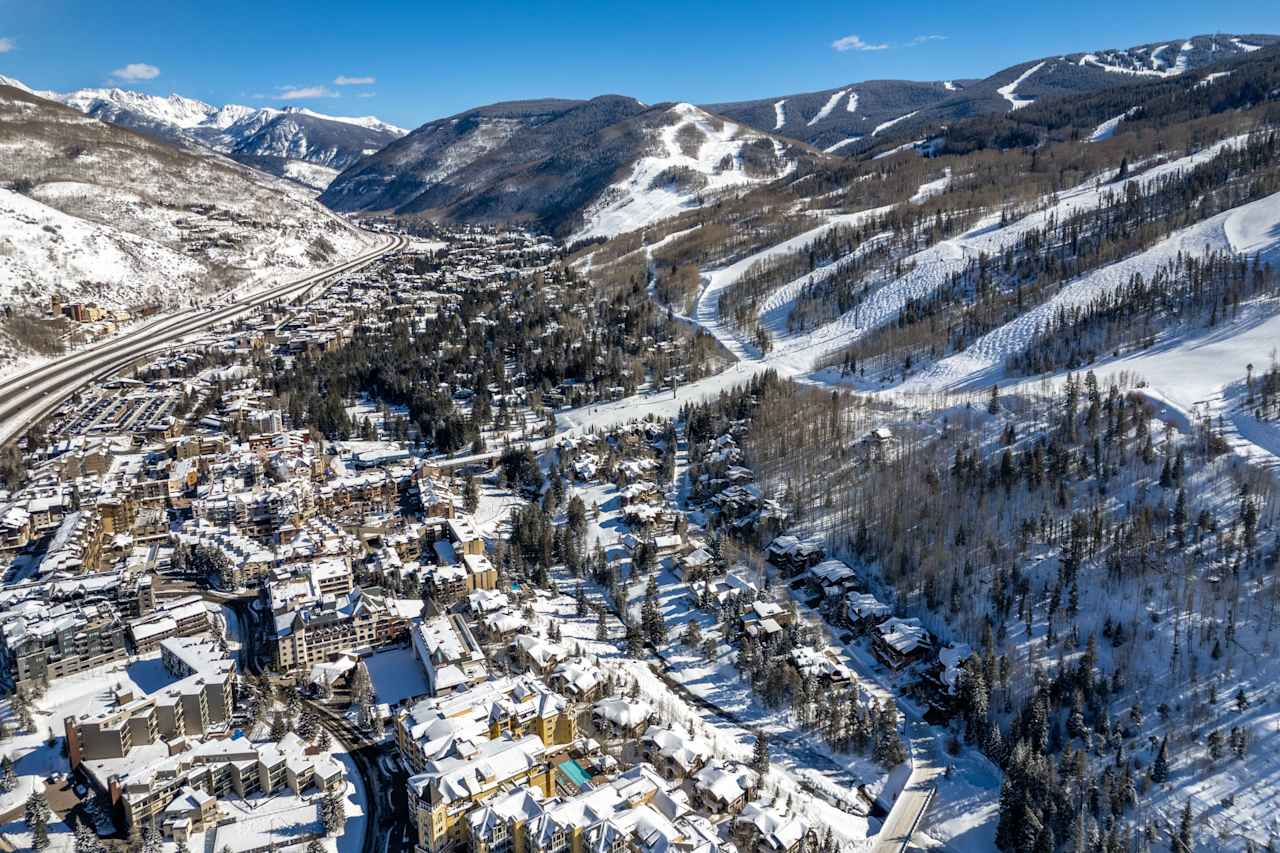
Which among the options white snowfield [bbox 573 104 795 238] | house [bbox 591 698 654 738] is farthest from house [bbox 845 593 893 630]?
white snowfield [bbox 573 104 795 238]

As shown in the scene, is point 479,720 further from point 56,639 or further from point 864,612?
point 864,612

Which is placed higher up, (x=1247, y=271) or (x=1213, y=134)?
(x=1213, y=134)

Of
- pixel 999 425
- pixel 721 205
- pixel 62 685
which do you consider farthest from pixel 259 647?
pixel 721 205

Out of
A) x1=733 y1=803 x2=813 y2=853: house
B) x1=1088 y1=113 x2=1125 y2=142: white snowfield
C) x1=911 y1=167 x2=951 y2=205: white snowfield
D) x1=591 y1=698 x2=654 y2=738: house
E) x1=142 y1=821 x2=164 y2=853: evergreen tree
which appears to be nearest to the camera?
x1=142 y1=821 x2=164 y2=853: evergreen tree

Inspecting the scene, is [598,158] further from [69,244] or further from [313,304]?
[69,244]

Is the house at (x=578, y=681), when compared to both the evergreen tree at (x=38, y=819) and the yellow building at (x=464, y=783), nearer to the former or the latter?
the yellow building at (x=464, y=783)

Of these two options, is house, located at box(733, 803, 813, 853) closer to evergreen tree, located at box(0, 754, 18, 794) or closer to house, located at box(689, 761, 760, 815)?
house, located at box(689, 761, 760, 815)

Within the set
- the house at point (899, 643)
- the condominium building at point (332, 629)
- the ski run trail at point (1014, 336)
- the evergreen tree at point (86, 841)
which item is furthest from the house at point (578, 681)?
the ski run trail at point (1014, 336)
